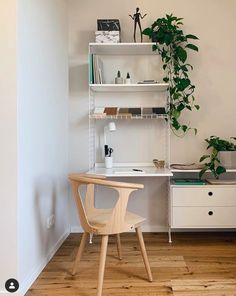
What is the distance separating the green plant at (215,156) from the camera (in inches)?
118

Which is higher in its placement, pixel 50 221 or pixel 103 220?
pixel 103 220

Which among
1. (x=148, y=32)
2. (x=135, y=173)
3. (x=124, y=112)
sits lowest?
(x=135, y=173)

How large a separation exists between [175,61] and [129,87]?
0.54m

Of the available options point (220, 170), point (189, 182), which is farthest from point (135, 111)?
point (220, 170)

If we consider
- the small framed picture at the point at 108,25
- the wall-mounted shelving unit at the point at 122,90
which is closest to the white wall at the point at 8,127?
the wall-mounted shelving unit at the point at 122,90

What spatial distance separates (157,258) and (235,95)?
6.00 ft

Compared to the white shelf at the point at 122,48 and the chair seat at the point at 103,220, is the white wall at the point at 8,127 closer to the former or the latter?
the chair seat at the point at 103,220

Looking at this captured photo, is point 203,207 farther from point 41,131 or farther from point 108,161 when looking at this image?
point 41,131

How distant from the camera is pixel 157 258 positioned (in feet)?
8.54

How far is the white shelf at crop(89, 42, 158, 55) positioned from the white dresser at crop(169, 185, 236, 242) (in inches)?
54.5

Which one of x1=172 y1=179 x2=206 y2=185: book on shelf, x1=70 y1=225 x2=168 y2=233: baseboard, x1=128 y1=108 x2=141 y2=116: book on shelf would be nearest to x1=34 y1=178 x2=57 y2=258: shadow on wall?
x1=70 y1=225 x2=168 y2=233: baseboard

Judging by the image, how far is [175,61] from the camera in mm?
3160

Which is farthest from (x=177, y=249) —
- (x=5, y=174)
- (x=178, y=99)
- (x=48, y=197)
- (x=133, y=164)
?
(x=5, y=174)

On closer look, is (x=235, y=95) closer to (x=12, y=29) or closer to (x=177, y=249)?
(x=177, y=249)
